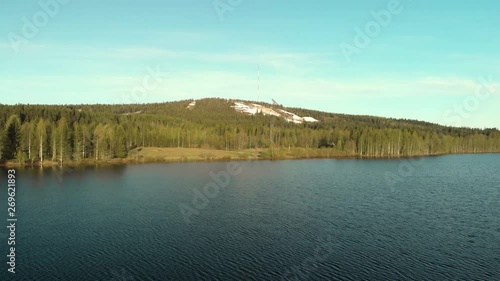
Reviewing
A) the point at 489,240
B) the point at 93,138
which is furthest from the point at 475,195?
the point at 93,138

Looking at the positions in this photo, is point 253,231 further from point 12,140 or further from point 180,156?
point 180,156

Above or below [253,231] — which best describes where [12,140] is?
above

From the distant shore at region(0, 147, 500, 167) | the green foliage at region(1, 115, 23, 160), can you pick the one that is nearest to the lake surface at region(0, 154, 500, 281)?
the green foliage at region(1, 115, 23, 160)

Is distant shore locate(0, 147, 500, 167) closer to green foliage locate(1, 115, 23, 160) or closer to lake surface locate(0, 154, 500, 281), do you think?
green foliage locate(1, 115, 23, 160)

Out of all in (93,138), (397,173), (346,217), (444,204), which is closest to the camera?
(346,217)

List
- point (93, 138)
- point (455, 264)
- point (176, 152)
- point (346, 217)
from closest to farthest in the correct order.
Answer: point (455, 264) → point (346, 217) → point (93, 138) → point (176, 152)

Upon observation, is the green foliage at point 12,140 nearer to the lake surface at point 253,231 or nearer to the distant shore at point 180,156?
the distant shore at point 180,156

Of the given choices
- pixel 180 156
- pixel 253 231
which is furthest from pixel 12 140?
pixel 253 231

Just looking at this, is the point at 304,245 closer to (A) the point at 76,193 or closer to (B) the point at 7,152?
(A) the point at 76,193
